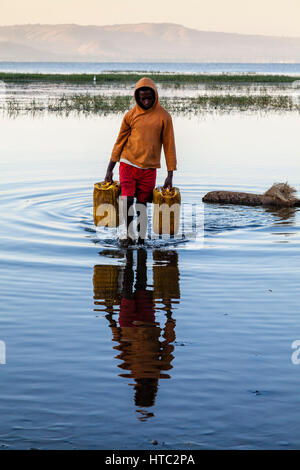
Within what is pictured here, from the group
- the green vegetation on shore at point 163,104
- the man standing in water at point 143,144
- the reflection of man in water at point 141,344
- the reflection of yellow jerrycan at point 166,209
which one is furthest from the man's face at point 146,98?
the green vegetation on shore at point 163,104

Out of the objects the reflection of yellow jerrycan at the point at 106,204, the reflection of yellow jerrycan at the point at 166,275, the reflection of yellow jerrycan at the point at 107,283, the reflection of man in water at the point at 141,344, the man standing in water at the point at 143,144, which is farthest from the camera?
the reflection of yellow jerrycan at the point at 106,204

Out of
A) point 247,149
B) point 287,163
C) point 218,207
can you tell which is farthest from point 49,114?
point 218,207

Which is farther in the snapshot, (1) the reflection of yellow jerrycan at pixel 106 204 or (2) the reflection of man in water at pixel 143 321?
(1) the reflection of yellow jerrycan at pixel 106 204

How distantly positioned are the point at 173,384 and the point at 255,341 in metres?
1.05

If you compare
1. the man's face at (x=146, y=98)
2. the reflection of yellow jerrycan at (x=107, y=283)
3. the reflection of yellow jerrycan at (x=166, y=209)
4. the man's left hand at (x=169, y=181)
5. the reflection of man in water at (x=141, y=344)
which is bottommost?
the reflection of man in water at (x=141, y=344)

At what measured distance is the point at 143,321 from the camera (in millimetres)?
5883

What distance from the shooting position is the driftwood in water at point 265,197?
37.0 ft

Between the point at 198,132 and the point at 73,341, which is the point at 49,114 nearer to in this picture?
the point at 198,132

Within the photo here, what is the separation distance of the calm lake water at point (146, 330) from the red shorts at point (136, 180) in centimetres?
68

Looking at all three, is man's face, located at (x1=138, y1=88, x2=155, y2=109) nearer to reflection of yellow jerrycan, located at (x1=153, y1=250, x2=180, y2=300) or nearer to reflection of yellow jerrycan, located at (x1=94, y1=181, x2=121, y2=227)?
reflection of yellow jerrycan, located at (x1=94, y1=181, x2=121, y2=227)

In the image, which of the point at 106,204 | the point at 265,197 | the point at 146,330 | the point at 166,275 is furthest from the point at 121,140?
the point at 265,197

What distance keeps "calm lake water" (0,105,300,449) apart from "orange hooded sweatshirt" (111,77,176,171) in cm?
110

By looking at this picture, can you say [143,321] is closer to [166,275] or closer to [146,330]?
[146,330]

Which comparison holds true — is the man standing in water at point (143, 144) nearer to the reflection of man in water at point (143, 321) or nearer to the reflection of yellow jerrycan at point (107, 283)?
the reflection of man in water at point (143, 321)
